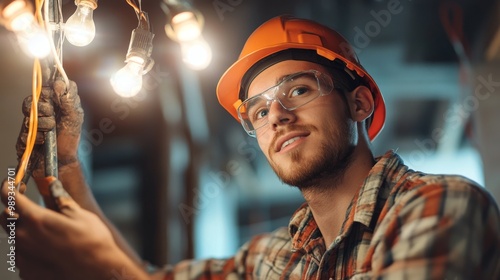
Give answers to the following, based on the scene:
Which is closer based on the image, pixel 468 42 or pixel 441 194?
pixel 441 194

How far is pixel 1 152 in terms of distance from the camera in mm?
1935

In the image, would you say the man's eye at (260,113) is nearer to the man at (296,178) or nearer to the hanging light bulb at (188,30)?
the man at (296,178)

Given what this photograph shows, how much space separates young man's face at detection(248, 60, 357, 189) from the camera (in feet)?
5.85

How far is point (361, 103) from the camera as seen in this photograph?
194 centimetres

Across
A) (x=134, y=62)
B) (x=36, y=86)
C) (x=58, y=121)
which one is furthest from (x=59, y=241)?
(x=134, y=62)

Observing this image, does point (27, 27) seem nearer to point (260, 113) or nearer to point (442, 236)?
point (260, 113)

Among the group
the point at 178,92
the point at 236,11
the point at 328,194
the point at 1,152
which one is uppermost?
the point at 236,11

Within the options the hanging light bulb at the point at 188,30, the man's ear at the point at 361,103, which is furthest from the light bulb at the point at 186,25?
the man's ear at the point at 361,103

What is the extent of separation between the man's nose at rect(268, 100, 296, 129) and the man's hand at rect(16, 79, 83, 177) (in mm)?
651

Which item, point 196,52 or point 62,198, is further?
point 196,52

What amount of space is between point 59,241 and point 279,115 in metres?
0.87

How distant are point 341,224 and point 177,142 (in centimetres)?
193

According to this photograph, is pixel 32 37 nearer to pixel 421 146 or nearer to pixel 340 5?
pixel 340 5

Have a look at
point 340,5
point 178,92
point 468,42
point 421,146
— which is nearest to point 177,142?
point 178,92
